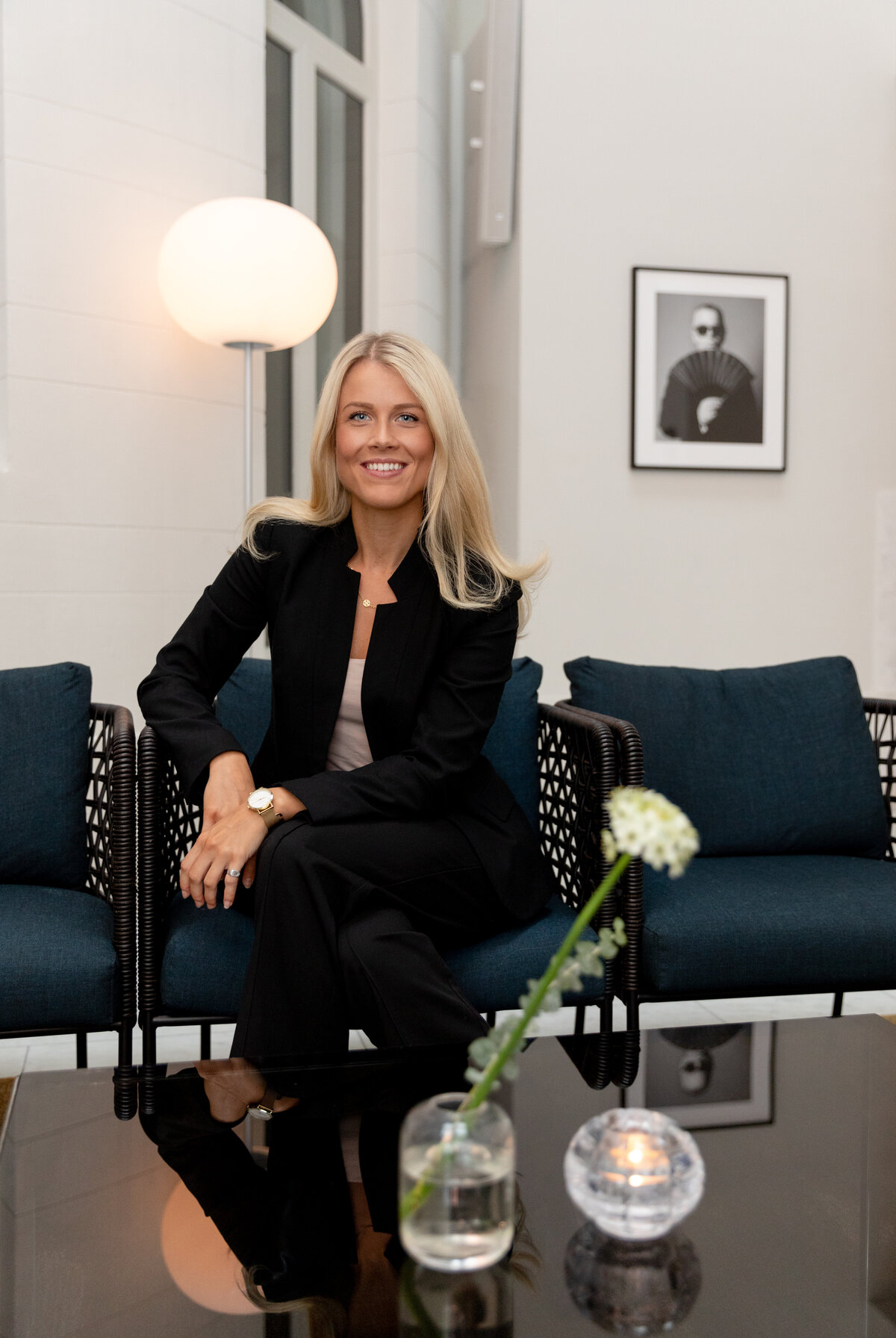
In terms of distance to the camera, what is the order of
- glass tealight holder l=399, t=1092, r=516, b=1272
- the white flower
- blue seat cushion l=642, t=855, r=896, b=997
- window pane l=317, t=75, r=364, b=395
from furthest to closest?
1. window pane l=317, t=75, r=364, b=395
2. blue seat cushion l=642, t=855, r=896, b=997
3. glass tealight holder l=399, t=1092, r=516, b=1272
4. the white flower

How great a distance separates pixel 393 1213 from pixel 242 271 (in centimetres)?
242

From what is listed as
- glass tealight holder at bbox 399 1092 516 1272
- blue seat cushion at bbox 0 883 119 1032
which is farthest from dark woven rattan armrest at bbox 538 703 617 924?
glass tealight holder at bbox 399 1092 516 1272

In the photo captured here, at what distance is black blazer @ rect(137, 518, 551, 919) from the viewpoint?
1.91 meters

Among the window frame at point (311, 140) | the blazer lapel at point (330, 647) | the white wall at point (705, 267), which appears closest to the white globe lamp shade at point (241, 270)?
the white wall at point (705, 267)

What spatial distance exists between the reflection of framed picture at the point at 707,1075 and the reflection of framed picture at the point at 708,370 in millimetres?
2467

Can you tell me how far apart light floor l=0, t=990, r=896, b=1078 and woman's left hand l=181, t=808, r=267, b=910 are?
1.86 ft

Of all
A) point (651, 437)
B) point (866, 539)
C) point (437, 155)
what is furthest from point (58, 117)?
point (866, 539)

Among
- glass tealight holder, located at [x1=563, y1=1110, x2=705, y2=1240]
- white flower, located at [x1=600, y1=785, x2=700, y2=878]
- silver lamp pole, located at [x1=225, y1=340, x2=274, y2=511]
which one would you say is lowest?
glass tealight holder, located at [x1=563, y1=1110, x2=705, y2=1240]

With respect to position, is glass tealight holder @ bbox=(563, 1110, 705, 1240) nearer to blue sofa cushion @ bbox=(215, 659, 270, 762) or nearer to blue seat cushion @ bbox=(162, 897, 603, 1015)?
blue seat cushion @ bbox=(162, 897, 603, 1015)

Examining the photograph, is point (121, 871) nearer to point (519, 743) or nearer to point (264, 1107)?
point (264, 1107)

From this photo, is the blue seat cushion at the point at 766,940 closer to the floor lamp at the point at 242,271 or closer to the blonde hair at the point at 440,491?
the blonde hair at the point at 440,491

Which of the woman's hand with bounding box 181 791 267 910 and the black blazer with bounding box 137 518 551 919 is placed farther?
the black blazer with bounding box 137 518 551 919

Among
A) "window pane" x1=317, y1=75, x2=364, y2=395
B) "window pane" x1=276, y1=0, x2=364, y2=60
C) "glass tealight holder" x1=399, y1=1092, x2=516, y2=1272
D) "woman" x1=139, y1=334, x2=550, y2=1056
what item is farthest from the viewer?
"window pane" x1=317, y1=75, x2=364, y2=395

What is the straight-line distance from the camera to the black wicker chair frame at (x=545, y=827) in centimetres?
185
